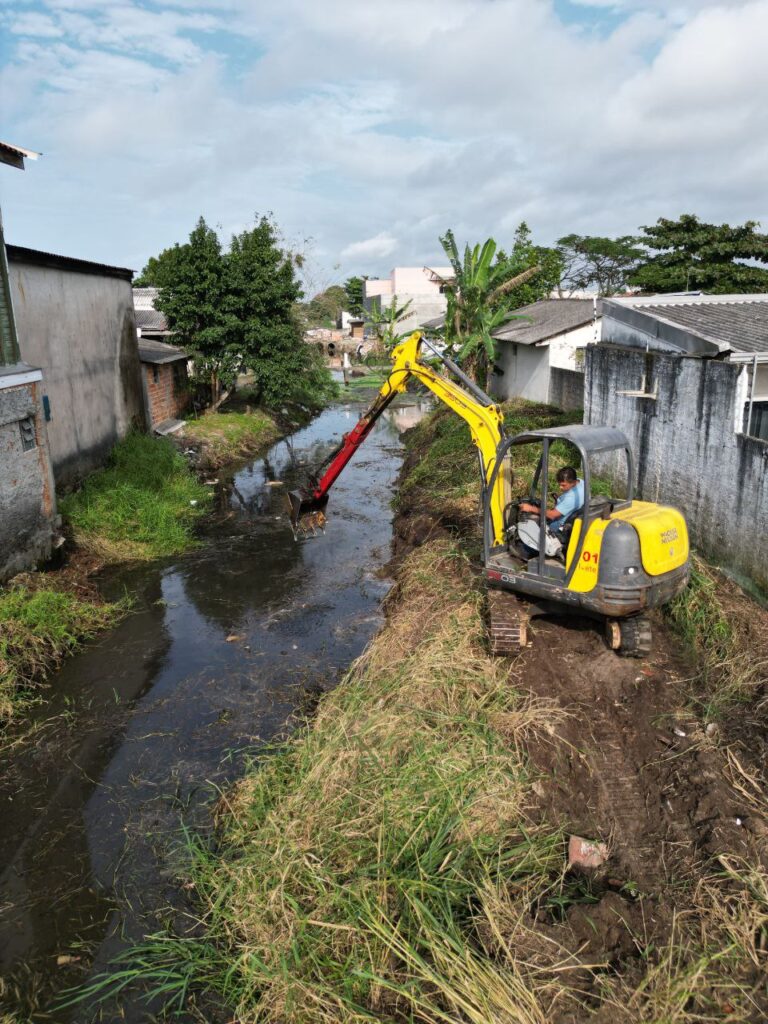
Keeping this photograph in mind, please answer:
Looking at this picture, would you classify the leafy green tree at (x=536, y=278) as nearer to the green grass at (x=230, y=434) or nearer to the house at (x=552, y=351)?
the house at (x=552, y=351)

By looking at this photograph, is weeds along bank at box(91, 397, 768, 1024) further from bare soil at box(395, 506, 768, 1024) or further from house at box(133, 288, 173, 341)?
house at box(133, 288, 173, 341)

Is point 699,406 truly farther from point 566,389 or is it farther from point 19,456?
point 19,456

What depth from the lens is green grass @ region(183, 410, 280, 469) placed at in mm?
19438

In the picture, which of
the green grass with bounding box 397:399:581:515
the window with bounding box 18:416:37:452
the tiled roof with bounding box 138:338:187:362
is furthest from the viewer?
the tiled roof with bounding box 138:338:187:362

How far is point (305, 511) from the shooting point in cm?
1120

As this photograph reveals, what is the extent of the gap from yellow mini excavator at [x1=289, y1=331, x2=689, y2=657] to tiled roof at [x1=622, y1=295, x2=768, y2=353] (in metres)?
3.21

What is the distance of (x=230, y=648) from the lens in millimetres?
9297

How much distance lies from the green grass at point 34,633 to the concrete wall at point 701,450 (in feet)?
26.1

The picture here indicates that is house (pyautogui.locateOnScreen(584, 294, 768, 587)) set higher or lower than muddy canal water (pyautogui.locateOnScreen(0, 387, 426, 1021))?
higher

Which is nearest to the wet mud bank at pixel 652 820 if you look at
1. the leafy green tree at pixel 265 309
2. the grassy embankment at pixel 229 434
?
the grassy embankment at pixel 229 434

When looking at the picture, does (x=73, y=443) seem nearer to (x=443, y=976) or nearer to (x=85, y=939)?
(x=85, y=939)

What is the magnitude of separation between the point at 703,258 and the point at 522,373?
960 cm

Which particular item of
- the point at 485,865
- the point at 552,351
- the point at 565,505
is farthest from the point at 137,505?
the point at 552,351

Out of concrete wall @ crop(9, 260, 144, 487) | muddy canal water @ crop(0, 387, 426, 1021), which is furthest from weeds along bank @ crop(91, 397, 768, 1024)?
concrete wall @ crop(9, 260, 144, 487)
